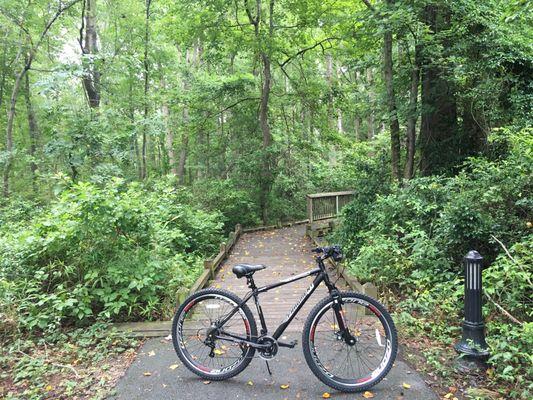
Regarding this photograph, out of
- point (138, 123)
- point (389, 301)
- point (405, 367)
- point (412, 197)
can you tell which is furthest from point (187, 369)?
point (138, 123)

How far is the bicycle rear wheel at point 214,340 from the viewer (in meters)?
3.46

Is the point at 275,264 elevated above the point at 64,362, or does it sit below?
below

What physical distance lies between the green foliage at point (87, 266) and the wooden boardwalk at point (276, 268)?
4.79 feet

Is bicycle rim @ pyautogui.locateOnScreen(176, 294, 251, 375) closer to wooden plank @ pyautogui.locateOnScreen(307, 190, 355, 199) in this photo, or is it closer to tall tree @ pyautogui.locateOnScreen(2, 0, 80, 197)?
wooden plank @ pyautogui.locateOnScreen(307, 190, 355, 199)

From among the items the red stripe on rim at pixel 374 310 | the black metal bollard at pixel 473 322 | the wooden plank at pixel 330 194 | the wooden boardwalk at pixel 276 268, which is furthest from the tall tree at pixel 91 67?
the black metal bollard at pixel 473 322

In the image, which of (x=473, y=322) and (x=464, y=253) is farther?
(x=464, y=253)

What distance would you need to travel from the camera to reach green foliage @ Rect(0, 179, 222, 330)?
15.3 ft

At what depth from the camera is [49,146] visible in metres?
10.1

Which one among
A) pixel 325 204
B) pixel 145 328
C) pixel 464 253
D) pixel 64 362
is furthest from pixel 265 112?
pixel 64 362

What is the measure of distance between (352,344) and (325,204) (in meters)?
10.7

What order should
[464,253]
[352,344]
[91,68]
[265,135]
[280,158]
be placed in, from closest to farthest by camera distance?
[352,344] → [464,253] → [91,68] → [265,135] → [280,158]

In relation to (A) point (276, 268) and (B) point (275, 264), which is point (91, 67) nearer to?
(B) point (275, 264)

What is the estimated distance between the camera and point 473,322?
11.7ft

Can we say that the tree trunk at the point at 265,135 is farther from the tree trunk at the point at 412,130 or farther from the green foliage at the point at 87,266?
the green foliage at the point at 87,266
